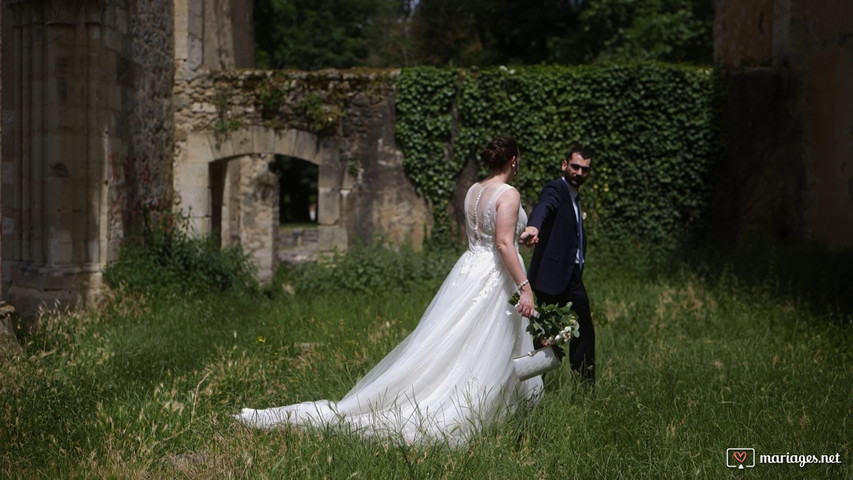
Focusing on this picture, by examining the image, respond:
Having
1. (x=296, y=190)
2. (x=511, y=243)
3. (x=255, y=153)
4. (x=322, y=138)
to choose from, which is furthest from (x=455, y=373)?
(x=296, y=190)

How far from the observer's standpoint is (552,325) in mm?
4008

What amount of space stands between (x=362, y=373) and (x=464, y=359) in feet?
3.68

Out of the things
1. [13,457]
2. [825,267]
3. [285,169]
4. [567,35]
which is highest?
[567,35]

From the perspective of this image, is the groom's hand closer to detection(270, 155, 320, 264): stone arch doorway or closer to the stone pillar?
the stone pillar

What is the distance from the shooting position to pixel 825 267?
27.4 feet

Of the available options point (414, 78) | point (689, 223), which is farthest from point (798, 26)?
point (414, 78)

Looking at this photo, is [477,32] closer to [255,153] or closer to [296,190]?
[296,190]

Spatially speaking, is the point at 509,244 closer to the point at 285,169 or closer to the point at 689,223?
the point at 689,223

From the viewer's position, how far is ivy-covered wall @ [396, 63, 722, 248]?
1055cm

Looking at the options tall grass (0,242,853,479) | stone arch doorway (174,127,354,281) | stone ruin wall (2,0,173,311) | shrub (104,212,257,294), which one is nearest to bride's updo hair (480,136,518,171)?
tall grass (0,242,853,479)

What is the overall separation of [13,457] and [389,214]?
745cm

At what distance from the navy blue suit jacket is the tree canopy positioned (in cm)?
1280

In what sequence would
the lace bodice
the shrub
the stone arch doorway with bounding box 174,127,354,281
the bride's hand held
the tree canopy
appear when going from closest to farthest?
the bride's hand held
the lace bodice
the shrub
the stone arch doorway with bounding box 174,127,354,281
the tree canopy

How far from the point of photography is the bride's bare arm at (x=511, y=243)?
398 centimetres
